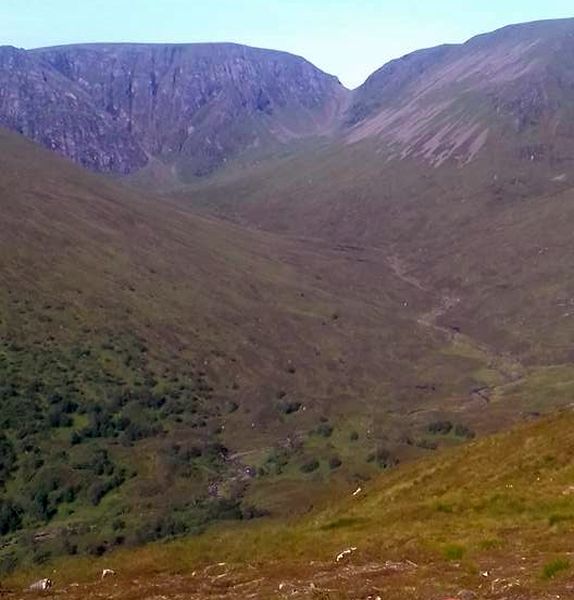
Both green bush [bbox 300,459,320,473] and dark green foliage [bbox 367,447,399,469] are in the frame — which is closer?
green bush [bbox 300,459,320,473]

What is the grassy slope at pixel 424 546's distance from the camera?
66.6 ft

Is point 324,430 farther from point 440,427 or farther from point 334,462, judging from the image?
point 440,427

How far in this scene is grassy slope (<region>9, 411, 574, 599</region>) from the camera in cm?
2030

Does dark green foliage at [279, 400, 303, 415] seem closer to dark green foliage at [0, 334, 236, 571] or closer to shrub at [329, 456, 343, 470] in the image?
dark green foliage at [0, 334, 236, 571]

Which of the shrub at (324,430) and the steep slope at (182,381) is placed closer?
the steep slope at (182,381)

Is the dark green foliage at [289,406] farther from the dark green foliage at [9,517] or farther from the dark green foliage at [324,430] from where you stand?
the dark green foliage at [9,517]

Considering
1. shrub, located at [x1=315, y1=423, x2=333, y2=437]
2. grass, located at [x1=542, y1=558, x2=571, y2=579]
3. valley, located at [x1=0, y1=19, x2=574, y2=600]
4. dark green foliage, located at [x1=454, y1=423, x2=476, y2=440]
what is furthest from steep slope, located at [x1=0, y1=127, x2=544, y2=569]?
grass, located at [x1=542, y1=558, x2=571, y2=579]

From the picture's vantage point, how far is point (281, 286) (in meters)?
179

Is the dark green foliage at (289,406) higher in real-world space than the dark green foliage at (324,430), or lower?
higher

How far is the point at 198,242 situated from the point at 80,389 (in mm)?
80527

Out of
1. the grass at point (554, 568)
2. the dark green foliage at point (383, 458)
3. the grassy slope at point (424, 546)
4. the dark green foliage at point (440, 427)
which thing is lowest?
the dark green foliage at point (440, 427)

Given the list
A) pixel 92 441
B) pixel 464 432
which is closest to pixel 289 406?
pixel 464 432

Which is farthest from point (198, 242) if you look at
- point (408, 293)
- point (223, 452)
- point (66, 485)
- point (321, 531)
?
point (321, 531)

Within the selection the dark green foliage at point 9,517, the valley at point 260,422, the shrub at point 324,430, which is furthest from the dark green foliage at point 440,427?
the dark green foliage at point 9,517
